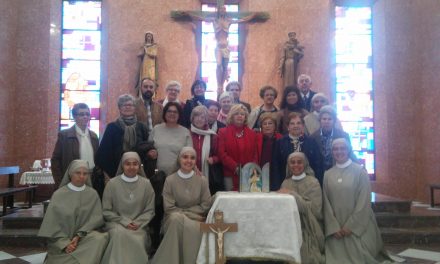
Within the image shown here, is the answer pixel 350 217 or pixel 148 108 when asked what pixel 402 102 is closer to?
pixel 350 217

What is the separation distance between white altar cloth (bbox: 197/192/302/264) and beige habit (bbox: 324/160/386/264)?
2.40 feet

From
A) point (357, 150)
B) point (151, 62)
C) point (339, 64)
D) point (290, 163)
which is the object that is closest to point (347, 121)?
point (357, 150)

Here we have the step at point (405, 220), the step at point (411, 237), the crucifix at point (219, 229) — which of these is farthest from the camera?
the step at point (405, 220)

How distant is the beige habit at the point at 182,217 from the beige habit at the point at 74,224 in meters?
0.61

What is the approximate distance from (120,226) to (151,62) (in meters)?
5.86

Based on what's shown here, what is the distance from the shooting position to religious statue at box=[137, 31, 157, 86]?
29.9 feet

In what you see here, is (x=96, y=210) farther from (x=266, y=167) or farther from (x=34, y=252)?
(x=266, y=167)

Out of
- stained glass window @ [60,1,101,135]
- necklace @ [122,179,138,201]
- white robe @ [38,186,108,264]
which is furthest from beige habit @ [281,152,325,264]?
stained glass window @ [60,1,101,135]

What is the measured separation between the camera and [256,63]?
9602 millimetres

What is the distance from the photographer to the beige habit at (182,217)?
149 inches

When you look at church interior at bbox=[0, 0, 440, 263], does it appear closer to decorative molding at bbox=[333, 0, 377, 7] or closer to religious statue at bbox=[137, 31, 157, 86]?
decorative molding at bbox=[333, 0, 377, 7]

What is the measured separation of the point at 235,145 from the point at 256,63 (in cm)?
548

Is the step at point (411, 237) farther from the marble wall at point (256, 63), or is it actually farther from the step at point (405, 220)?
the marble wall at point (256, 63)

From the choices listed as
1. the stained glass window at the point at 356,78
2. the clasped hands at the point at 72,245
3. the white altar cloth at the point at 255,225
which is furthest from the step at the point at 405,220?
the stained glass window at the point at 356,78
